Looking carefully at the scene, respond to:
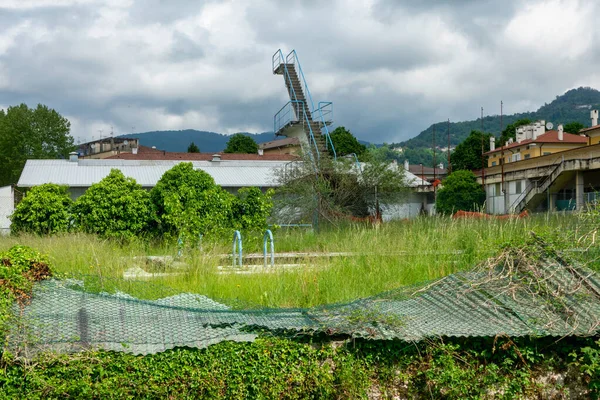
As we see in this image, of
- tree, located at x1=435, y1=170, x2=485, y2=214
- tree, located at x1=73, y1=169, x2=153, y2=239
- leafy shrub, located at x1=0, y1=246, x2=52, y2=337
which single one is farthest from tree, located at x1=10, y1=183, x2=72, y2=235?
tree, located at x1=435, y1=170, x2=485, y2=214

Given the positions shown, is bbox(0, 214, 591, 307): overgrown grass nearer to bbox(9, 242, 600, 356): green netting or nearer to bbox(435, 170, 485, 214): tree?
bbox(9, 242, 600, 356): green netting

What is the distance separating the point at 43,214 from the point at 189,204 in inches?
168

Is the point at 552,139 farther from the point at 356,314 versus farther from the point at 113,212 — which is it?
the point at 356,314

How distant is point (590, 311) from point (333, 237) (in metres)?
8.69

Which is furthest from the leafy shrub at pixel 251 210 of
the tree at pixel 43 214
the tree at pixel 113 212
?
the tree at pixel 43 214

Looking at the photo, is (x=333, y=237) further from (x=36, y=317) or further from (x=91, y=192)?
(x=36, y=317)

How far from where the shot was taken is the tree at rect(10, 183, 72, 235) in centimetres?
1625

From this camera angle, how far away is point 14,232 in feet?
54.3

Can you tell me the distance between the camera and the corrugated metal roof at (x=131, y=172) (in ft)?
97.1

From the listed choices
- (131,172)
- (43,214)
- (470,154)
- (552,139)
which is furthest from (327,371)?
(470,154)

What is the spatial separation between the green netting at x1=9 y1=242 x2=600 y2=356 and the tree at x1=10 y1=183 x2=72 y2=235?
1021 centimetres

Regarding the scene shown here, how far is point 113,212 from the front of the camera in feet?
52.5

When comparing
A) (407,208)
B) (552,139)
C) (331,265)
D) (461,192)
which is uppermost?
(552,139)

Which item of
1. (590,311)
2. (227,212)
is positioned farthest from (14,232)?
(590,311)
